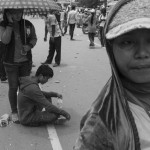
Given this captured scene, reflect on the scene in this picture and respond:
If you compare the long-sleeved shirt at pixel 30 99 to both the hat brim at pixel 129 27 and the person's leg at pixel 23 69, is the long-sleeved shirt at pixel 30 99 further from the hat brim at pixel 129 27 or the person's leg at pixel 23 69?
the hat brim at pixel 129 27

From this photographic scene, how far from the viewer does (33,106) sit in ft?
15.4

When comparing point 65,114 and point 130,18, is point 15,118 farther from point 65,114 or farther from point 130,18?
point 130,18

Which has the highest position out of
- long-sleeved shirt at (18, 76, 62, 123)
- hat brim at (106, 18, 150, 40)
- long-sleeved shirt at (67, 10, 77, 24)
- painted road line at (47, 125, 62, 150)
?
hat brim at (106, 18, 150, 40)

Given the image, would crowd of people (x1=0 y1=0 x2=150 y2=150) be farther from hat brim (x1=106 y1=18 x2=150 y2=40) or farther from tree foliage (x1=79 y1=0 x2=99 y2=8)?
tree foliage (x1=79 y1=0 x2=99 y2=8)

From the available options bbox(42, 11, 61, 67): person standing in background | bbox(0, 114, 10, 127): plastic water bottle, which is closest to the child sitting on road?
bbox(0, 114, 10, 127): plastic water bottle

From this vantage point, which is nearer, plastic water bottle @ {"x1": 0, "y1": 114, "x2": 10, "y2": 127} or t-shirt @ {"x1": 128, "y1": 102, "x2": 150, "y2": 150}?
t-shirt @ {"x1": 128, "y1": 102, "x2": 150, "y2": 150}

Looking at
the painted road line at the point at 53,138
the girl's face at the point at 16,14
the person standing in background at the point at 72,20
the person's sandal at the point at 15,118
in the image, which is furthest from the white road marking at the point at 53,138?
the person standing in background at the point at 72,20

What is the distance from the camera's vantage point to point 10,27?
14.9 feet

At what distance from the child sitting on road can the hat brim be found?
3405 millimetres

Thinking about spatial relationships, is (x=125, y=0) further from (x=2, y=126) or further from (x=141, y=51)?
(x=2, y=126)

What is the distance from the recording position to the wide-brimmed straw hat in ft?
3.69

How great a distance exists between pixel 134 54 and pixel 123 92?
0.17 meters

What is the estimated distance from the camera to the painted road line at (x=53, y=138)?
4.03 m

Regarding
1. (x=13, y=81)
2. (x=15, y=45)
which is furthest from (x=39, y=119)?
(x=15, y=45)
